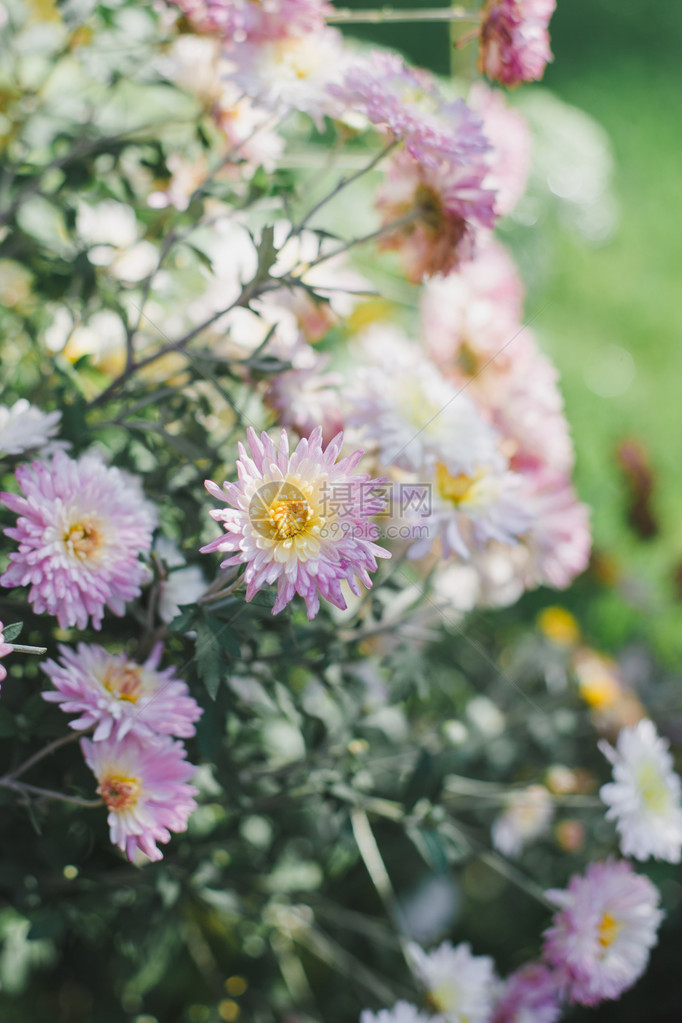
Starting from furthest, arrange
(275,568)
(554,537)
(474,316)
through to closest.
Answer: (474,316)
(554,537)
(275,568)

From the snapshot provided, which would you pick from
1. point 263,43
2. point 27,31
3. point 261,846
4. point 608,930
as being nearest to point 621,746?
point 608,930

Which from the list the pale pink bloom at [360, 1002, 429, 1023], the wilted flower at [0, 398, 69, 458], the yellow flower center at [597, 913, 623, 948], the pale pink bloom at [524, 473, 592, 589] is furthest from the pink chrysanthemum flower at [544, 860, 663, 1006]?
the wilted flower at [0, 398, 69, 458]

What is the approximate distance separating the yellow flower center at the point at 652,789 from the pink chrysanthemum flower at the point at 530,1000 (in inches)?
7.4

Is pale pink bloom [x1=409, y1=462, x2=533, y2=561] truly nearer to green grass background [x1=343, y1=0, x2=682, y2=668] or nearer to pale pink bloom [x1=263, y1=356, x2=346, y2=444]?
pale pink bloom [x1=263, y1=356, x2=346, y2=444]

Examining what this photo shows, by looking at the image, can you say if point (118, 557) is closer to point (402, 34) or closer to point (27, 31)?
point (27, 31)

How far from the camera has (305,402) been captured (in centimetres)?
85

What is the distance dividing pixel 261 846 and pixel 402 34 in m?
2.88

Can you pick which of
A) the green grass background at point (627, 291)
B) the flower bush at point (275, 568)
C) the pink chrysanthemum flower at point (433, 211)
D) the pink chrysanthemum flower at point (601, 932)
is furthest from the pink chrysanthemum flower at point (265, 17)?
the green grass background at point (627, 291)

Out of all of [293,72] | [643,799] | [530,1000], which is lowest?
[530,1000]

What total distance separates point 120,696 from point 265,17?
623mm

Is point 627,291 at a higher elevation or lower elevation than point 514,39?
lower

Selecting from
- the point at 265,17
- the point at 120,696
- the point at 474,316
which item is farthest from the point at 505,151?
the point at 120,696

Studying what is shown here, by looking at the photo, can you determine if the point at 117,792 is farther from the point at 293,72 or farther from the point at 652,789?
the point at 293,72

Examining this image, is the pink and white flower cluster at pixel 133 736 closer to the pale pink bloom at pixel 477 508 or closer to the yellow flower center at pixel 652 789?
the pale pink bloom at pixel 477 508
